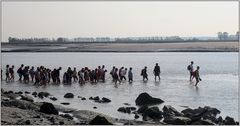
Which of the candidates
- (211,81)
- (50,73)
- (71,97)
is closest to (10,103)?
(71,97)

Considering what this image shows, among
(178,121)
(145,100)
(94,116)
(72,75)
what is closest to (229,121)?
(178,121)

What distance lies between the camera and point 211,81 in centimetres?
3130

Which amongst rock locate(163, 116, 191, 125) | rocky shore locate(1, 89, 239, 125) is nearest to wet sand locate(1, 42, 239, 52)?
rocky shore locate(1, 89, 239, 125)

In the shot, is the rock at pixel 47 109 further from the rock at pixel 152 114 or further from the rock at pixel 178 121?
the rock at pixel 178 121

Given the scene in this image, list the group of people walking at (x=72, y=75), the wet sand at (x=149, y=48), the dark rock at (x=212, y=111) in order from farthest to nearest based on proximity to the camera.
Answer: the wet sand at (x=149, y=48) → the group of people walking at (x=72, y=75) → the dark rock at (x=212, y=111)

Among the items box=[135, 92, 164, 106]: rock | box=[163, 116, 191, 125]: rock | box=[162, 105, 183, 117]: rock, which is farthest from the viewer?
box=[135, 92, 164, 106]: rock

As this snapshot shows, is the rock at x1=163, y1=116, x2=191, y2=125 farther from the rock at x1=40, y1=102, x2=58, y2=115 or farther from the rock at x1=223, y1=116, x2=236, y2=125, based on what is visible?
the rock at x1=40, y1=102, x2=58, y2=115

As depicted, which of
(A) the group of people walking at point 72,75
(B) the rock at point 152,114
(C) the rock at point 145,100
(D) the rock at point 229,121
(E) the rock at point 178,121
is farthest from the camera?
(A) the group of people walking at point 72,75

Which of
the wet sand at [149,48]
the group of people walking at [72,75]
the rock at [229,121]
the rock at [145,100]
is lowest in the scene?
the rock at [229,121]

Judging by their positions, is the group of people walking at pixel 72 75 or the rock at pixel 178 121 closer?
the rock at pixel 178 121

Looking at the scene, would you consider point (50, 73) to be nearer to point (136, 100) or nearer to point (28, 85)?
point (28, 85)

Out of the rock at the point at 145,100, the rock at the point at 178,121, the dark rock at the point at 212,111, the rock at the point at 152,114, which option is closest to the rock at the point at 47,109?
the rock at the point at 152,114

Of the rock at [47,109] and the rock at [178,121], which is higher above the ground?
the rock at [47,109]

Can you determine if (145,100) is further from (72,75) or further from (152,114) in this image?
(72,75)
